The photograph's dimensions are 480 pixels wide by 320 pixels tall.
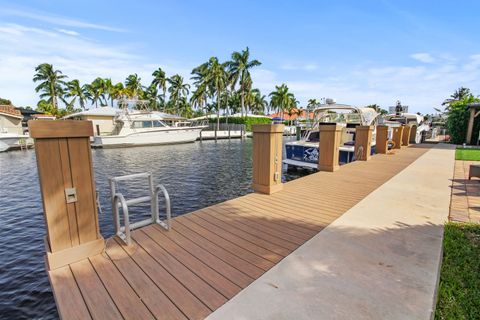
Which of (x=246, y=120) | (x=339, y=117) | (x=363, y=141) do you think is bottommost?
(x=363, y=141)

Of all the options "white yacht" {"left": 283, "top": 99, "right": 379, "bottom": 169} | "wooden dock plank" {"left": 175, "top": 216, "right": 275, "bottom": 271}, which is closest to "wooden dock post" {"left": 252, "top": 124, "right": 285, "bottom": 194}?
"wooden dock plank" {"left": 175, "top": 216, "right": 275, "bottom": 271}

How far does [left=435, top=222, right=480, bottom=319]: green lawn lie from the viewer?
2201 mm

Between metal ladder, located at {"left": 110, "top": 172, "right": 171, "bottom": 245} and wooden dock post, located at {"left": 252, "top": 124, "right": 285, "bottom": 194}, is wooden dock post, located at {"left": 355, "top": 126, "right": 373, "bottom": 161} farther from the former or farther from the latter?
metal ladder, located at {"left": 110, "top": 172, "right": 171, "bottom": 245}

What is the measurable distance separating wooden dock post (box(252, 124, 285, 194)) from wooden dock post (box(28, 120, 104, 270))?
3384 millimetres

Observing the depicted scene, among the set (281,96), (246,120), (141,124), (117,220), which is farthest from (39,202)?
(281,96)

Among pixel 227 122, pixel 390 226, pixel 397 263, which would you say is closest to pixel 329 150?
pixel 390 226

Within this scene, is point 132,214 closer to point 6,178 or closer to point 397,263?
point 397,263

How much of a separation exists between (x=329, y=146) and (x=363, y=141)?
10.4 feet

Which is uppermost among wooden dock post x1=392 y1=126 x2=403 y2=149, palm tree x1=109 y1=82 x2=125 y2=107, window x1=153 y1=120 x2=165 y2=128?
palm tree x1=109 y1=82 x2=125 y2=107

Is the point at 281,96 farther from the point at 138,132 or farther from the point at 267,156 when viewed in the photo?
the point at 267,156

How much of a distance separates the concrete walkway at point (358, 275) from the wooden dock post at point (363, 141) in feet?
21.0

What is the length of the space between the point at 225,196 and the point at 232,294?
668 cm

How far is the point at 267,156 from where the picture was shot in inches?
215

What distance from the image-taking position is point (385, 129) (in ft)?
40.4
